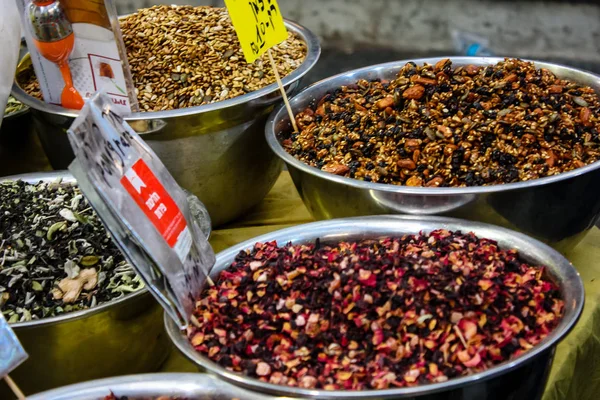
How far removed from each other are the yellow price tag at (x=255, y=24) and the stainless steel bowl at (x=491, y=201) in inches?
11.0

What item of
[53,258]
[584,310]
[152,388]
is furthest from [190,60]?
[584,310]

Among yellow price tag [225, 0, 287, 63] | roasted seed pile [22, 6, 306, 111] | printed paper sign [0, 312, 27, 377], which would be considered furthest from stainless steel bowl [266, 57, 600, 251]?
printed paper sign [0, 312, 27, 377]

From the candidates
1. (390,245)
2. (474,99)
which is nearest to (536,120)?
(474,99)

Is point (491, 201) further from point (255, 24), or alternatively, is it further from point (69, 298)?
point (69, 298)

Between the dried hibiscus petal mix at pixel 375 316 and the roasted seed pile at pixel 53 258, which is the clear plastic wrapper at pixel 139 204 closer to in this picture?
the dried hibiscus petal mix at pixel 375 316

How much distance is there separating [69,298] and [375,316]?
64cm

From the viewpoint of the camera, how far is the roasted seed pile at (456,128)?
62.9 inches

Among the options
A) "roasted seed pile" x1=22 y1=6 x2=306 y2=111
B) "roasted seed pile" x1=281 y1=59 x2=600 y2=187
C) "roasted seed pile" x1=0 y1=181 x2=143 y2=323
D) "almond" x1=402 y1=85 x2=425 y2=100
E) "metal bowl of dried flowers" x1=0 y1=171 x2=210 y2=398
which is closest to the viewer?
"metal bowl of dried flowers" x1=0 y1=171 x2=210 y2=398

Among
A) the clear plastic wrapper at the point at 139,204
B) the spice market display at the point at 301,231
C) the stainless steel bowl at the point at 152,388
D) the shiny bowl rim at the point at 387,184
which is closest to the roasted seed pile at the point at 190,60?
the spice market display at the point at 301,231

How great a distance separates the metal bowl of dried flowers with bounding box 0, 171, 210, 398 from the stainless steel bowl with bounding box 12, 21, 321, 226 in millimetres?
235

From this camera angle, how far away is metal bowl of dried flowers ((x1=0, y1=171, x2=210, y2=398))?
1259mm

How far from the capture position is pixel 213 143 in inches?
70.7

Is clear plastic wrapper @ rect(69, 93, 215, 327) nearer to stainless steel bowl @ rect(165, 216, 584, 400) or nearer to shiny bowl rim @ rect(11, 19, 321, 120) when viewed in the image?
stainless steel bowl @ rect(165, 216, 584, 400)

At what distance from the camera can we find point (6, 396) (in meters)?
1.25
